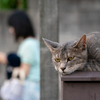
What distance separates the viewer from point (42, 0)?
2.99m

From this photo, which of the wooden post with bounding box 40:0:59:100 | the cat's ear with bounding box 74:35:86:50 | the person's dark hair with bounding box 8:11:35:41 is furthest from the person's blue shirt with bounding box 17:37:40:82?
the cat's ear with bounding box 74:35:86:50

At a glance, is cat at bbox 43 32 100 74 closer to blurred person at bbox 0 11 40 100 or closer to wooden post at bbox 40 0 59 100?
wooden post at bbox 40 0 59 100

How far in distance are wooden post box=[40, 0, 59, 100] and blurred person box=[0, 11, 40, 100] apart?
1.05 meters

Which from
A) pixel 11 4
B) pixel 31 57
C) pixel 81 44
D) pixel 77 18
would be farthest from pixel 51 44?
pixel 11 4

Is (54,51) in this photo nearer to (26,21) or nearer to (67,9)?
(26,21)

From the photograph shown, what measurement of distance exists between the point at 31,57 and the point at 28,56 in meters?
0.05

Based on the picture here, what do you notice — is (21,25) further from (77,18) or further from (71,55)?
(77,18)

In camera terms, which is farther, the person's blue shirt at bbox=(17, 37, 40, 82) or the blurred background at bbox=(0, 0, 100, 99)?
the blurred background at bbox=(0, 0, 100, 99)

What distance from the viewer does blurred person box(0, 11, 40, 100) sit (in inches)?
165

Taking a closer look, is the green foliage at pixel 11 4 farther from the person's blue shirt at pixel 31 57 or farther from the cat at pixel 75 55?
the cat at pixel 75 55

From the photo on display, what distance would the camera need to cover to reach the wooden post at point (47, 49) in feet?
9.82

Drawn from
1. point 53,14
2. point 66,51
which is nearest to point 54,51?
point 66,51

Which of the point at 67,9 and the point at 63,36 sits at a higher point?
the point at 67,9

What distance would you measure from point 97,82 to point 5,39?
531 centimetres
